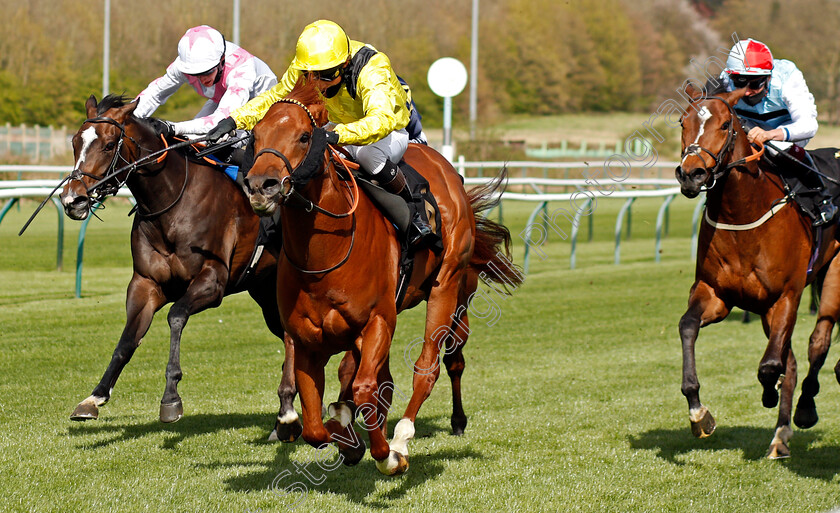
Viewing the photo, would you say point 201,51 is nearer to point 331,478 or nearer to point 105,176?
point 105,176

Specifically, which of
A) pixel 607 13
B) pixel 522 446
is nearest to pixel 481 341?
pixel 522 446

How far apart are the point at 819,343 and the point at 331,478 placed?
2.61 meters

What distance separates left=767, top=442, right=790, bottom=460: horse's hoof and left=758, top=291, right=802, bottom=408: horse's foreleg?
0.22m

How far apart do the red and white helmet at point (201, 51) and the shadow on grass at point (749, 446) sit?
293 cm

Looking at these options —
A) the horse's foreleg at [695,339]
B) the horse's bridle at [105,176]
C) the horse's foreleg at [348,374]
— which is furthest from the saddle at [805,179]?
the horse's bridle at [105,176]

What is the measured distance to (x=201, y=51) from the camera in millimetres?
5324

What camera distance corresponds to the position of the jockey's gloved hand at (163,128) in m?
5.17

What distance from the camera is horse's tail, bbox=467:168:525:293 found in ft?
17.8

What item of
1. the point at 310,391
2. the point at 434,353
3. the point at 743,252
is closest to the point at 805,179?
the point at 743,252

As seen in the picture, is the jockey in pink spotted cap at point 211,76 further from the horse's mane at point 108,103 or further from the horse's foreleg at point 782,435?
the horse's foreleg at point 782,435

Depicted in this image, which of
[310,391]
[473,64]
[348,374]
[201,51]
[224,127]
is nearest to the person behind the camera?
[310,391]

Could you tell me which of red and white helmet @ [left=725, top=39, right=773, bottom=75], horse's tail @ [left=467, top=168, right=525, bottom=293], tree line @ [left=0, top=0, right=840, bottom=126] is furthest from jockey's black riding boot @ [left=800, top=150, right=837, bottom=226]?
tree line @ [left=0, top=0, right=840, bottom=126]

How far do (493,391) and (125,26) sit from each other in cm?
2940

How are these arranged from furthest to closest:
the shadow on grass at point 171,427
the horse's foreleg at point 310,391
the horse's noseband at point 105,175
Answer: the shadow on grass at point 171,427 < the horse's noseband at point 105,175 < the horse's foreleg at point 310,391
